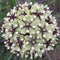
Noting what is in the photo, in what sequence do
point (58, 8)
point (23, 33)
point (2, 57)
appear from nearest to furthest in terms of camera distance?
1. point (23, 33)
2. point (2, 57)
3. point (58, 8)

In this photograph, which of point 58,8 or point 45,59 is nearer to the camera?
point 45,59

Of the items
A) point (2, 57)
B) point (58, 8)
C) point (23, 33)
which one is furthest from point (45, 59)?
point (58, 8)

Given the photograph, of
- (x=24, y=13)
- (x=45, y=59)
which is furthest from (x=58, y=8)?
(x=24, y=13)

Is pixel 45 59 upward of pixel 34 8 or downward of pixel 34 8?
downward

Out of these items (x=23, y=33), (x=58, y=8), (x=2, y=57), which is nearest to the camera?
(x=23, y=33)

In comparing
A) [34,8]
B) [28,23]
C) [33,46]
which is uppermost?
[34,8]

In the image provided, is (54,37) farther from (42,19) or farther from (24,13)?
(24,13)
